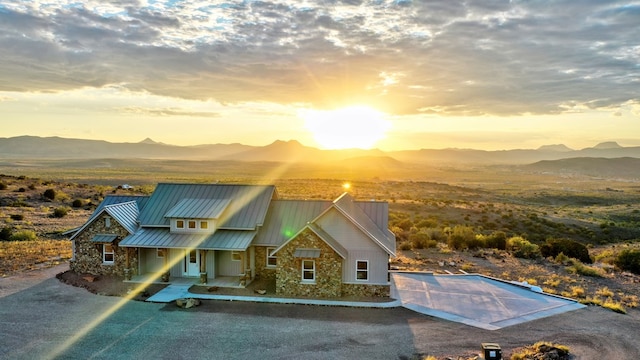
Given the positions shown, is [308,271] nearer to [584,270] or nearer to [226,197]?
[226,197]

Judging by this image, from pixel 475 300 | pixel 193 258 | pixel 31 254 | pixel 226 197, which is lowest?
pixel 475 300

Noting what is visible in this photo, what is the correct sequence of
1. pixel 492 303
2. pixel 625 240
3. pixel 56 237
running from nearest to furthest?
pixel 492 303
pixel 56 237
pixel 625 240

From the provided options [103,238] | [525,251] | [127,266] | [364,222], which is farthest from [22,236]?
[525,251]

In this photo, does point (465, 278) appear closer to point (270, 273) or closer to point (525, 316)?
point (525, 316)

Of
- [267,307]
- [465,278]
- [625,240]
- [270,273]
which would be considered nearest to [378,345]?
[267,307]

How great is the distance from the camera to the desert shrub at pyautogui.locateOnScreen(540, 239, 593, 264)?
97.9 feet

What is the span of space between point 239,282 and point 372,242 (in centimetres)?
717

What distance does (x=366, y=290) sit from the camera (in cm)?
2152

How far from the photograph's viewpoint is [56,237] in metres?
35.2

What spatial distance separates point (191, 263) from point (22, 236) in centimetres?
1828

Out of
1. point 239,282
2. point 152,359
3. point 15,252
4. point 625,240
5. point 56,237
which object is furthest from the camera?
point 625,240

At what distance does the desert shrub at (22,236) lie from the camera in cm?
3316

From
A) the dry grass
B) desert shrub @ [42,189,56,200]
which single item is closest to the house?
the dry grass

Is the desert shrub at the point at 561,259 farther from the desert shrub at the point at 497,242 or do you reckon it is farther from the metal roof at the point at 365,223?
the metal roof at the point at 365,223
